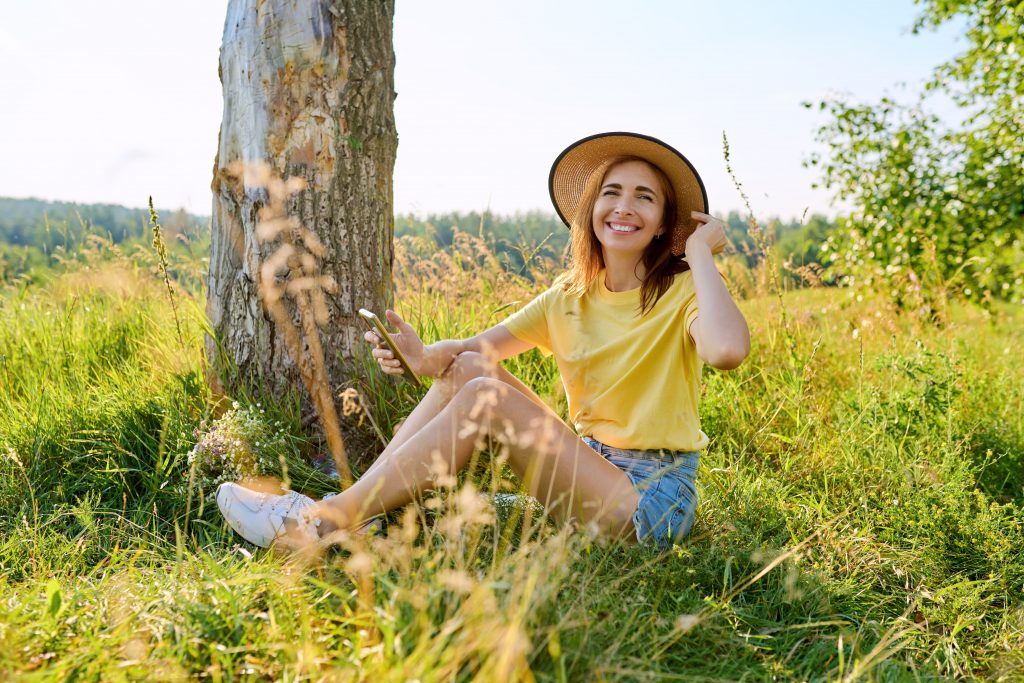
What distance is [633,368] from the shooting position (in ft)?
8.69

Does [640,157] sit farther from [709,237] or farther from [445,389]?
[445,389]

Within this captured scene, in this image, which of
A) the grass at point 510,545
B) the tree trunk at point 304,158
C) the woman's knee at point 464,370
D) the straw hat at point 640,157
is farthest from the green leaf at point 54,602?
the straw hat at point 640,157

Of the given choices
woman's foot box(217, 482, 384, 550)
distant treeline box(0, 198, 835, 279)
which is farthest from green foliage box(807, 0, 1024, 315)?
woman's foot box(217, 482, 384, 550)

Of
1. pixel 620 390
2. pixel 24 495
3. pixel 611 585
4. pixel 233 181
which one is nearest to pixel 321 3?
pixel 233 181

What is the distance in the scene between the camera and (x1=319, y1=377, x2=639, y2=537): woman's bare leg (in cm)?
237

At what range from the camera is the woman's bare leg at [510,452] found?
2365 millimetres

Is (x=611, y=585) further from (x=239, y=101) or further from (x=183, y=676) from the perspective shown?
(x=239, y=101)

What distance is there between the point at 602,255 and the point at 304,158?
1291 millimetres

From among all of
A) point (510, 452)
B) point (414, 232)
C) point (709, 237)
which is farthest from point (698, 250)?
point (414, 232)

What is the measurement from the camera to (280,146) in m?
3.19

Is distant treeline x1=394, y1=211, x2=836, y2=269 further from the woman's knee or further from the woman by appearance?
the woman's knee

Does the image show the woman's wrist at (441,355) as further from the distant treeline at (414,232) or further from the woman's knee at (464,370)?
the distant treeline at (414,232)

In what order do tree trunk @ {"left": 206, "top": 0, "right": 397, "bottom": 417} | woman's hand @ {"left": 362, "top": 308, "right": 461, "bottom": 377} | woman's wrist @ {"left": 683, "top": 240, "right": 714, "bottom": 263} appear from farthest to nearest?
1. tree trunk @ {"left": 206, "top": 0, "right": 397, "bottom": 417}
2. woman's hand @ {"left": 362, "top": 308, "right": 461, "bottom": 377}
3. woman's wrist @ {"left": 683, "top": 240, "right": 714, "bottom": 263}

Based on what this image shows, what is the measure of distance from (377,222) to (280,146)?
1.63 feet
